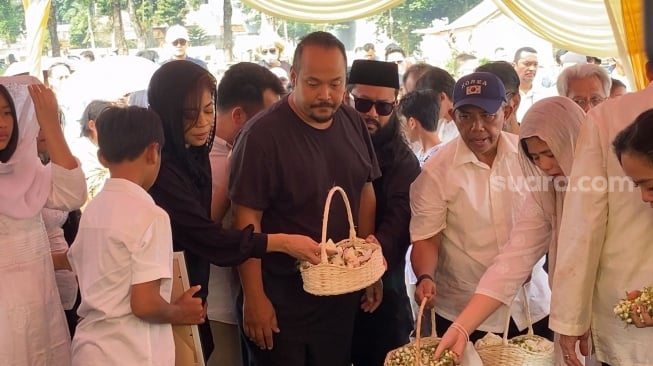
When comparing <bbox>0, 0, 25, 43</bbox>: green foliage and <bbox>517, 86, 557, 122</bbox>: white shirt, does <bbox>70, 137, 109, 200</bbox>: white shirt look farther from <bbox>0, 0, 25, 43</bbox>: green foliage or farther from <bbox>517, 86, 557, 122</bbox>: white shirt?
<bbox>517, 86, 557, 122</bbox>: white shirt

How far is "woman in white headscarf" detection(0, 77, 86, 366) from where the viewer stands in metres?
1.94

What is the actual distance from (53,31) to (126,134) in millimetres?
3766

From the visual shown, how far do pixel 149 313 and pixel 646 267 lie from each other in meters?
1.22

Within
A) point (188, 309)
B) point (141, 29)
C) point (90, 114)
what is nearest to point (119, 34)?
point (141, 29)

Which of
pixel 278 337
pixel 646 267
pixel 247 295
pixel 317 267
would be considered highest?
pixel 646 267

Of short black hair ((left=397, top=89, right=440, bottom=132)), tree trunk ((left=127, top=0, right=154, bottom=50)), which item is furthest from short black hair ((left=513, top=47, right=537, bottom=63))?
tree trunk ((left=127, top=0, right=154, bottom=50))

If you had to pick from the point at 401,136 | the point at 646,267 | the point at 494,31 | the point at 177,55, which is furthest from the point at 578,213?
the point at 494,31

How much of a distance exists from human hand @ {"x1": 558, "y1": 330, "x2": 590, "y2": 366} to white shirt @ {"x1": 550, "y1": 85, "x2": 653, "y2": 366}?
0.12 feet

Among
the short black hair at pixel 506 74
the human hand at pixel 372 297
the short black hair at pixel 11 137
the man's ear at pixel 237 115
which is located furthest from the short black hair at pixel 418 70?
the short black hair at pixel 11 137

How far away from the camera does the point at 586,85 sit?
3.42m

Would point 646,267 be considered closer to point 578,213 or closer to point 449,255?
point 578,213

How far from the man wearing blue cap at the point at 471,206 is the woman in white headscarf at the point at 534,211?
0.42ft

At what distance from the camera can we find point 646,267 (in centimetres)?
163

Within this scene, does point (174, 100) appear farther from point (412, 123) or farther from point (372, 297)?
point (412, 123)
